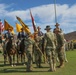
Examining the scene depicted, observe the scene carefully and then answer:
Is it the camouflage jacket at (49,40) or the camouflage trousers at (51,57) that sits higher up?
the camouflage jacket at (49,40)

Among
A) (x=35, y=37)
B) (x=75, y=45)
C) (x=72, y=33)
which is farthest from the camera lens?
(x=72, y=33)

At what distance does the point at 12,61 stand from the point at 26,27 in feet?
8.03

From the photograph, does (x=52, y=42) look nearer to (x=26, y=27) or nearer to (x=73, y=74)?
(x=73, y=74)

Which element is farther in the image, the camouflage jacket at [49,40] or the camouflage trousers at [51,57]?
the camouflage jacket at [49,40]

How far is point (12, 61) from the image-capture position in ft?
63.1

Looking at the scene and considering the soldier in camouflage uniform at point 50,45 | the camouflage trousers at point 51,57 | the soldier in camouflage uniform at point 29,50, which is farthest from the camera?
the soldier in camouflage uniform at point 29,50

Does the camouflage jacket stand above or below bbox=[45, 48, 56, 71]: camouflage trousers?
above

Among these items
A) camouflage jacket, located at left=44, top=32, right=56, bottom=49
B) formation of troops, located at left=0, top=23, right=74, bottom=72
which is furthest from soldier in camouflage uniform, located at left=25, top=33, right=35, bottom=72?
camouflage jacket, located at left=44, top=32, right=56, bottom=49

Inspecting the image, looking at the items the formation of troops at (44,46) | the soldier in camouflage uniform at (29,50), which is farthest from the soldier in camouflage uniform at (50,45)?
the soldier in camouflage uniform at (29,50)

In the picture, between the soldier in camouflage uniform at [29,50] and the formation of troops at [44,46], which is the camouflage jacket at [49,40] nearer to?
the formation of troops at [44,46]

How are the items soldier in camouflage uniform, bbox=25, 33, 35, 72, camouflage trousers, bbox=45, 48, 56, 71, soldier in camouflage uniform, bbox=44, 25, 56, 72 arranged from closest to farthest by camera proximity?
camouflage trousers, bbox=45, 48, 56, 71 → soldier in camouflage uniform, bbox=44, 25, 56, 72 → soldier in camouflage uniform, bbox=25, 33, 35, 72

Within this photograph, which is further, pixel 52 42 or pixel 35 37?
pixel 35 37

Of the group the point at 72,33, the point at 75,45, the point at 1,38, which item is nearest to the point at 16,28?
the point at 1,38

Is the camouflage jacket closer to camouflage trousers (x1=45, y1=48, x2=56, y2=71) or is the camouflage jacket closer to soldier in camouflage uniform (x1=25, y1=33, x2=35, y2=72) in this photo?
camouflage trousers (x1=45, y1=48, x2=56, y2=71)
